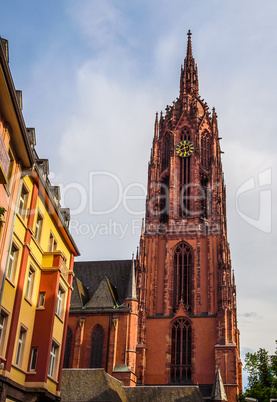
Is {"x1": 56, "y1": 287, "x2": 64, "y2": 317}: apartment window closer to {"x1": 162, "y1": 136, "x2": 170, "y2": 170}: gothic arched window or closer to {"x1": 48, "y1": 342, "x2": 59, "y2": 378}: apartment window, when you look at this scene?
{"x1": 48, "y1": 342, "x2": 59, "y2": 378}: apartment window

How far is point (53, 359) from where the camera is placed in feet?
66.7

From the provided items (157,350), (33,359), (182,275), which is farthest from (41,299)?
(182,275)

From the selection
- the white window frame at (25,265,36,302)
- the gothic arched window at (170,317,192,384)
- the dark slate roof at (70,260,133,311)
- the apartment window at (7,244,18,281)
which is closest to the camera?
the apartment window at (7,244,18,281)

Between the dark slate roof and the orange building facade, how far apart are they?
150mm

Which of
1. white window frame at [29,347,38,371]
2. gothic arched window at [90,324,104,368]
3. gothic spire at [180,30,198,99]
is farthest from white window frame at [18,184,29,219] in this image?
gothic spire at [180,30,198,99]

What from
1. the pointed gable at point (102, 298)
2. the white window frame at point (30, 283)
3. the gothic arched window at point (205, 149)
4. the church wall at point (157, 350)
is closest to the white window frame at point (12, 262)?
the white window frame at point (30, 283)

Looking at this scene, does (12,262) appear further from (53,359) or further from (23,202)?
(53,359)

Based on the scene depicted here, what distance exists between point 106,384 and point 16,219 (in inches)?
822

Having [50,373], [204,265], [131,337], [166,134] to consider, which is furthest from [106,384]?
[166,134]

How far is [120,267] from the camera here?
55.6 metres

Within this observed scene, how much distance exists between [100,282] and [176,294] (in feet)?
26.4

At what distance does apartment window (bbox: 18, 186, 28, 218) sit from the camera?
18.1m

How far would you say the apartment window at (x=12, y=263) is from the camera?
16969 mm

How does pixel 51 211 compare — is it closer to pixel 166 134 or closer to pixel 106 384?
pixel 106 384
